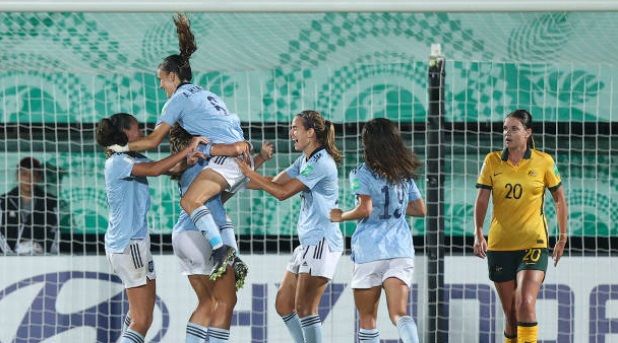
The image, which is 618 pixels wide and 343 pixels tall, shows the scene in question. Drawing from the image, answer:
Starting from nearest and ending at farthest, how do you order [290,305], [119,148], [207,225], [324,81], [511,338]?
[207,225], [119,148], [290,305], [511,338], [324,81]

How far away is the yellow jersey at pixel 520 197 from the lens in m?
8.68

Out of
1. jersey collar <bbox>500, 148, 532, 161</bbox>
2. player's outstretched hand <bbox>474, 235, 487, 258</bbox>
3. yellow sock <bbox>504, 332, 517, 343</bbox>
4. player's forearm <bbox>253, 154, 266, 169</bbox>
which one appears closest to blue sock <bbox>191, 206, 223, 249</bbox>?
player's forearm <bbox>253, 154, 266, 169</bbox>

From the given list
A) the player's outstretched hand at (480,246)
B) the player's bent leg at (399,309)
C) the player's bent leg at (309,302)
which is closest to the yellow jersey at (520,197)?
the player's outstretched hand at (480,246)

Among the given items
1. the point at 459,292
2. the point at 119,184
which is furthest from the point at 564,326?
the point at 119,184

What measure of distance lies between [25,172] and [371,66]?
3.25 meters

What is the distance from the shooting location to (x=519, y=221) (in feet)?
28.5

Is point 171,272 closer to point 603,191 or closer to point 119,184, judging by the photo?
point 119,184

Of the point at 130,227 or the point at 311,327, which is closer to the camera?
the point at 130,227

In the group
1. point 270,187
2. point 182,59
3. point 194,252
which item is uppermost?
point 182,59

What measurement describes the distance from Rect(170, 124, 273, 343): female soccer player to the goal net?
1947 mm

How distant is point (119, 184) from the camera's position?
8.44 meters

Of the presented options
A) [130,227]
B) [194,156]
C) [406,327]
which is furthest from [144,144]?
[406,327]

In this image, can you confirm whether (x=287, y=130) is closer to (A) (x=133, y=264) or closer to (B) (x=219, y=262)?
(A) (x=133, y=264)

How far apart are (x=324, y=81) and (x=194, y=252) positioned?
3761 mm
